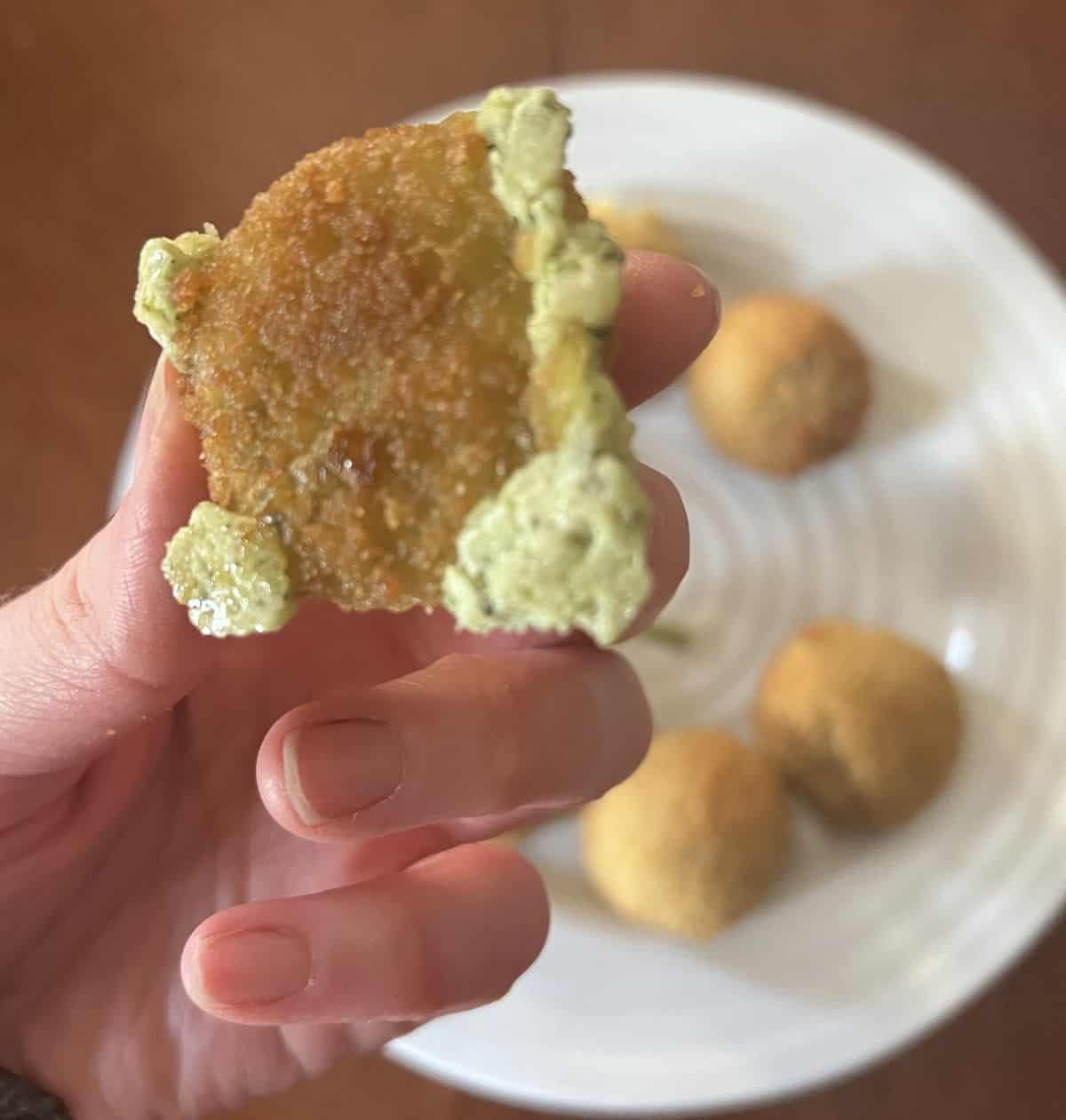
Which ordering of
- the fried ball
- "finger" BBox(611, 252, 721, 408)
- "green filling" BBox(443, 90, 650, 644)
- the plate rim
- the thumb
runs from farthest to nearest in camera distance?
the fried ball < the plate rim < "finger" BBox(611, 252, 721, 408) < the thumb < "green filling" BBox(443, 90, 650, 644)

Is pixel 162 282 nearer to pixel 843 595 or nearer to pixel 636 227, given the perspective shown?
pixel 636 227

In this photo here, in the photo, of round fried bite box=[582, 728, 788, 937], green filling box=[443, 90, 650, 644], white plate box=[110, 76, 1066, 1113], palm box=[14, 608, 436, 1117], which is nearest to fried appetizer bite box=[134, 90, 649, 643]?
green filling box=[443, 90, 650, 644]

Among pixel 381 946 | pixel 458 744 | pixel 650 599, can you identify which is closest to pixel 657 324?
pixel 650 599

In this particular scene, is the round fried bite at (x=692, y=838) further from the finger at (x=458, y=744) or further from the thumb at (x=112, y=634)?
the thumb at (x=112, y=634)

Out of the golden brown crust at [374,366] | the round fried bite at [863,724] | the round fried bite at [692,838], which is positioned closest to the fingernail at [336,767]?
the golden brown crust at [374,366]

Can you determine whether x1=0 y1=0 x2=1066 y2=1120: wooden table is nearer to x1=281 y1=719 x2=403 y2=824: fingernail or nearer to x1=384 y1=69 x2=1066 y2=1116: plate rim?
x1=384 y1=69 x2=1066 y2=1116: plate rim
